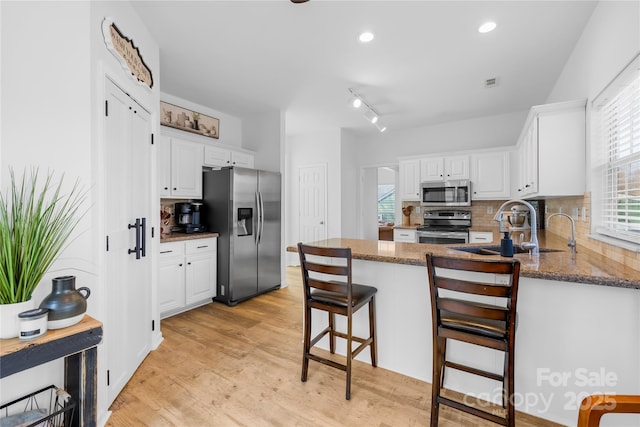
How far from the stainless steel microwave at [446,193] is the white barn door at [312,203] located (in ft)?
5.92

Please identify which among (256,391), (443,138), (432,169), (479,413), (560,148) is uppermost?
(443,138)

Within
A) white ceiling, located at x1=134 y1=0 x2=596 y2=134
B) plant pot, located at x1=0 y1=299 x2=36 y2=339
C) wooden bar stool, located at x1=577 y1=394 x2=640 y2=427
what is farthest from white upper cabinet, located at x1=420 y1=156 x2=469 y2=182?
plant pot, located at x1=0 y1=299 x2=36 y2=339

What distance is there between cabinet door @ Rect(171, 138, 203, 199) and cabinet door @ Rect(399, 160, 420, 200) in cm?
336

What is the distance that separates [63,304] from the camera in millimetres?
1323

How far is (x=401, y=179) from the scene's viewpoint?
17.1 feet

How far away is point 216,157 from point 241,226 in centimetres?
106

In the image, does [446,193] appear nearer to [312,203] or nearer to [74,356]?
[312,203]

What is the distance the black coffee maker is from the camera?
144 inches

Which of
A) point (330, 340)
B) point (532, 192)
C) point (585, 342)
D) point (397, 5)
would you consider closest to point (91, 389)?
point (330, 340)

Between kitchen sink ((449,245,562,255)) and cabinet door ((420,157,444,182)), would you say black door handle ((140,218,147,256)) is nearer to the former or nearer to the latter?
kitchen sink ((449,245,562,255))

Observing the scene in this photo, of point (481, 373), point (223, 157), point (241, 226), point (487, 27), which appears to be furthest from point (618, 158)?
point (223, 157)

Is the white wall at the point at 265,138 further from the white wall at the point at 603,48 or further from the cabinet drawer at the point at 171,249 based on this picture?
the white wall at the point at 603,48

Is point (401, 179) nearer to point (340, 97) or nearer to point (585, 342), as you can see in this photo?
point (340, 97)

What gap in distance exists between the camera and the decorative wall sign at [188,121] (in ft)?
12.2
